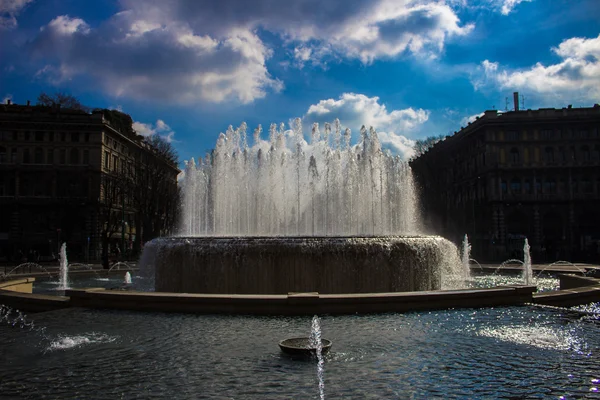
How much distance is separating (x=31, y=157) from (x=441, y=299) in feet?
209

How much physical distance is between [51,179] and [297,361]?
63.4 meters

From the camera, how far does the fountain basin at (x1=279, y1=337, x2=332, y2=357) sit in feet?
25.1

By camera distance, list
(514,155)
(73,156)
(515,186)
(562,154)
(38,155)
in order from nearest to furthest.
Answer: (38,155), (73,156), (562,154), (515,186), (514,155)

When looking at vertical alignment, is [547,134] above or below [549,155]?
above

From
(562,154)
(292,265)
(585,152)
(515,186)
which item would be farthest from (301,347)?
(585,152)

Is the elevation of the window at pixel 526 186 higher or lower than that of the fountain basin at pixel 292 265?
higher

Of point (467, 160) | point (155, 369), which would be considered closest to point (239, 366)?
point (155, 369)

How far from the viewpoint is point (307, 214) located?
2748cm

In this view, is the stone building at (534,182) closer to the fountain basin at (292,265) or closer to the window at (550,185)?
the window at (550,185)

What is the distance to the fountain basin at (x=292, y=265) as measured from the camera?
14.5m

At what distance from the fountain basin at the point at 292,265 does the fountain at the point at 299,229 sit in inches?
1.2

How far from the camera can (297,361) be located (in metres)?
7.47

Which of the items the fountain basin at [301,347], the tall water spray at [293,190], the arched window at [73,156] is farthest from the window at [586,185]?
the fountain basin at [301,347]

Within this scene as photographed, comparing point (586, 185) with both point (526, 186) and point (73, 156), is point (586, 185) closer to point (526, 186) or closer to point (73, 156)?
point (526, 186)
